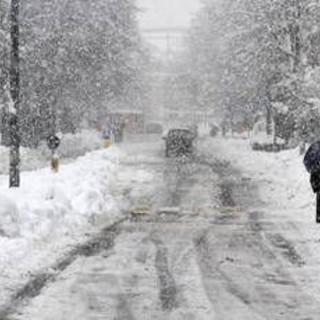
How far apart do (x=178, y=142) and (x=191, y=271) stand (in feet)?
113

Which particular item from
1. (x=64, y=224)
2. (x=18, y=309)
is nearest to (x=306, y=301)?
(x=18, y=309)

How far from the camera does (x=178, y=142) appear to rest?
45.5 metres

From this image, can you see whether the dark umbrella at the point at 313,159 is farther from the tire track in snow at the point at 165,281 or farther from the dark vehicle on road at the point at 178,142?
the dark vehicle on road at the point at 178,142

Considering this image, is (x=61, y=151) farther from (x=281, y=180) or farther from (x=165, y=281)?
(x=165, y=281)

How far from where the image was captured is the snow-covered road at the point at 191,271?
28.8 feet

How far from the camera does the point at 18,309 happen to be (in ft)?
28.4

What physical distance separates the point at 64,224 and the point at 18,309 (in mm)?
5904

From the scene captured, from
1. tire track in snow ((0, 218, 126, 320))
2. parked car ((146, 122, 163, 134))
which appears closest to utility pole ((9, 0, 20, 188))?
tire track in snow ((0, 218, 126, 320))

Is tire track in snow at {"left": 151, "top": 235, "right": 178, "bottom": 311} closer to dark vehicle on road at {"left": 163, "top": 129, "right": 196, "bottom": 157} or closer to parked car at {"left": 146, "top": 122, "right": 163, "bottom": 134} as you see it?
dark vehicle on road at {"left": 163, "top": 129, "right": 196, "bottom": 157}

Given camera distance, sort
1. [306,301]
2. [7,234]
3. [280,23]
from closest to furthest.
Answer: [306,301], [7,234], [280,23]

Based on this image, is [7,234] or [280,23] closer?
[7,234]

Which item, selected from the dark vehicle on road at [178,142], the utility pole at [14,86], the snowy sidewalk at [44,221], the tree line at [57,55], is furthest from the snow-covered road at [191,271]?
the dark vehicle on road at [178,142]

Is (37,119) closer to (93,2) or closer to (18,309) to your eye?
(93,2)

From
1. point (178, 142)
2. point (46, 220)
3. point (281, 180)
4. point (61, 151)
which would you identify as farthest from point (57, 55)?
point (46, 220)
